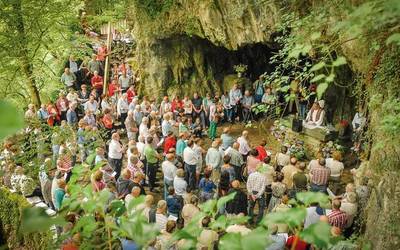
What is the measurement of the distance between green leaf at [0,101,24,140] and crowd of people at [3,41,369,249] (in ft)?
11.6

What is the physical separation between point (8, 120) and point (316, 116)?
1162 cm

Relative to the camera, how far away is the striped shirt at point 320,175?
345 inches

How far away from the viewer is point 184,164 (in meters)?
10.6

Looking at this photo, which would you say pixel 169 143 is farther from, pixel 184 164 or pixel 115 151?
pixel 115 151

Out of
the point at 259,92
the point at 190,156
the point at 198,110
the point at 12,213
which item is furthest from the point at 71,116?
the point at 259,92

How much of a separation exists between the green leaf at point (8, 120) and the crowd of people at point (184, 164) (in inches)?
139

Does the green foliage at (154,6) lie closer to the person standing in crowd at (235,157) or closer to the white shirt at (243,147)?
the white shirt at (243,147)

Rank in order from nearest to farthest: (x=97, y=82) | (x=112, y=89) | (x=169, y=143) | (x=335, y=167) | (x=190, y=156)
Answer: (x=335, y=167)
(x=190, y=156)
(x=169, y=143)
(x=112, y=89)
(x=97, y=82)

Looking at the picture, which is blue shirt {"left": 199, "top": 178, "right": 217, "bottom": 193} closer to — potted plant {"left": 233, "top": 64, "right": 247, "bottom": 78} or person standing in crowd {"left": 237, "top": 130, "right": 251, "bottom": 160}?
person standing in crowd {"left": 237, "top": 130, "right": 251, "bottom": 160}

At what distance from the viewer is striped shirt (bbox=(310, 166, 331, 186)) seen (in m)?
8.77

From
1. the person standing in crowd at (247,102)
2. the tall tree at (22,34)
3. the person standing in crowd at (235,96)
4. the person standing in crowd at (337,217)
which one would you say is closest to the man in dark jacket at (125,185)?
the tall tree at (22,34)

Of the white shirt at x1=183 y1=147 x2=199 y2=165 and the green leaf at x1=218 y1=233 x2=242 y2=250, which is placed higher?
the green leaf at x1=218 y1=233 x2=242 y2=250

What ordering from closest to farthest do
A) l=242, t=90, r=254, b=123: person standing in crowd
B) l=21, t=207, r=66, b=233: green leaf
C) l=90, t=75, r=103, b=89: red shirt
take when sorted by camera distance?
l=21, t=207, r=66, b=233: green leaf → l=242, t=90, r=254, b=123: person standing in crowd → l=90, t=75, r=103, b=89: red shirt

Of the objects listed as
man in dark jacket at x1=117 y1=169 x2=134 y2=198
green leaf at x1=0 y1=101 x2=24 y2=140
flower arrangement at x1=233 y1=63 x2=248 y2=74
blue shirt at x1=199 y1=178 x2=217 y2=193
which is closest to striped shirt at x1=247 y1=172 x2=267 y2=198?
blue shirt at x1=199 y1=178 x2=217 y2=193
